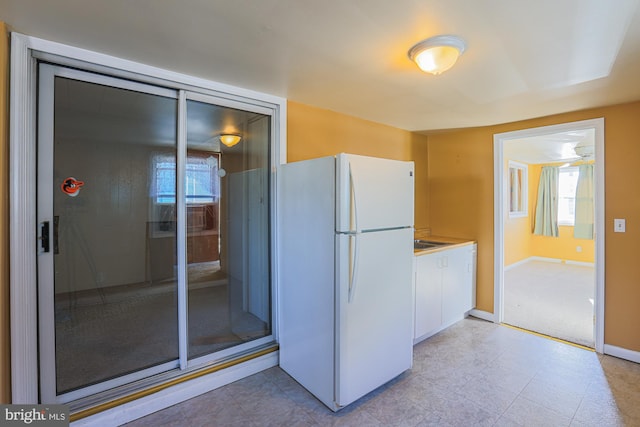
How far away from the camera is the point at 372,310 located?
2.09 meters

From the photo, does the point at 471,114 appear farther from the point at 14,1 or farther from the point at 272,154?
the point at 14,1

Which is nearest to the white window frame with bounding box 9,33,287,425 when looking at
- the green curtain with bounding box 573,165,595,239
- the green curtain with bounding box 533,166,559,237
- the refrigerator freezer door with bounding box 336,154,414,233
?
the refrigerator freezer door with bounding box 336,154,414,233

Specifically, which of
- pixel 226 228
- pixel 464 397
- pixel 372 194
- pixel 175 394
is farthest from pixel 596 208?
pixel 175 394

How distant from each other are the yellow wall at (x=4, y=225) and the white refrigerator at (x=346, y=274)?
63.2 inches

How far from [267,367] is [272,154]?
1793mm

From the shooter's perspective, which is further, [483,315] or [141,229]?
[483,315]

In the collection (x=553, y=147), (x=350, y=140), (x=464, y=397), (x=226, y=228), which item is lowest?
(x=464, y=397)

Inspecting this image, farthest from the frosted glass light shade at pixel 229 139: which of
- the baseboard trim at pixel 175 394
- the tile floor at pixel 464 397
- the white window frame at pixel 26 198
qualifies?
the tile floor at pixel 464 397

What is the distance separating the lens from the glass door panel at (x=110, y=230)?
1.81m

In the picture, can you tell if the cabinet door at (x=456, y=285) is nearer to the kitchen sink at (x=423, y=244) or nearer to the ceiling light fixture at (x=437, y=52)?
the kitchen sink at (x=423, y=244)

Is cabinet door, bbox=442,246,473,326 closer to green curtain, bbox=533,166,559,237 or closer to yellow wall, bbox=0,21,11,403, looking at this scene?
yellow wall, bbox=0,21,11,403

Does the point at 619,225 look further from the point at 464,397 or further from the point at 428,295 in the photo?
the point at 464,397

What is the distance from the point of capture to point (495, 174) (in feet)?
11.2

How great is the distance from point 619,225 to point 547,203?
4.57m
